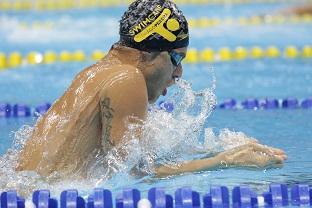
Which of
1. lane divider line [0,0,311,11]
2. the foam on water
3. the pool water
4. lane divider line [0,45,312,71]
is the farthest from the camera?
lane divider line [0,0,311,11]

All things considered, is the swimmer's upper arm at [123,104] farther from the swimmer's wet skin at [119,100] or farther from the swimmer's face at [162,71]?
the swimmer's face at [162,71]

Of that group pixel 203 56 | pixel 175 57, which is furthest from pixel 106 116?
pixel 203 56

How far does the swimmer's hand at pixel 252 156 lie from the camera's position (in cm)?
332

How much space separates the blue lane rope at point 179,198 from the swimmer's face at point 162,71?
1.35 feet

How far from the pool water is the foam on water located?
0.01 m

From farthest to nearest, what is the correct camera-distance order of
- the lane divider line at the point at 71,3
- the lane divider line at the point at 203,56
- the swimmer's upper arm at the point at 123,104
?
the lane divider line at the point at 71,3 → the lane divider line at the point at 203,56 → the swimmer's upper arm at the point at 123,104

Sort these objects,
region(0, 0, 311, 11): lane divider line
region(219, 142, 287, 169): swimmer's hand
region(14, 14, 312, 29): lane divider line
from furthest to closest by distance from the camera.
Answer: region(0, 0, 311, 11): lane divider line
region(14, 14, 312, 29): lane divider line
region(219, 142, 287, 169): swimmer's hand

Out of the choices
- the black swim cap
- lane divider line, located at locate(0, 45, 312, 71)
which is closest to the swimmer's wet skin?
the black swim cap

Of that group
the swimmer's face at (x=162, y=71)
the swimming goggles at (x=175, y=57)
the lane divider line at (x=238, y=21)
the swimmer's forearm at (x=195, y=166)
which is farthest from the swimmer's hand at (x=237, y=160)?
the lane divider line at (x=238, y=21)

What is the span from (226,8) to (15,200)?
465 inches

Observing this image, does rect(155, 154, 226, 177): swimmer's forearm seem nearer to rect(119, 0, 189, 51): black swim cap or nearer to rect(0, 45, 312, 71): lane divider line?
rect(119, 0, 189, 51): black swim cap

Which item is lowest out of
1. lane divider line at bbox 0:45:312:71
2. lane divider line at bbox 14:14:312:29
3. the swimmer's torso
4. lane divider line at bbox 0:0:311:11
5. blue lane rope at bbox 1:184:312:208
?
blue lane rope at bbox 1:184:312:208

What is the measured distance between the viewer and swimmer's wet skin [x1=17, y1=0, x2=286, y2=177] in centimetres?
310

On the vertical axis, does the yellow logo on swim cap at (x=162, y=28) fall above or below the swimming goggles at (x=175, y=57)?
above
